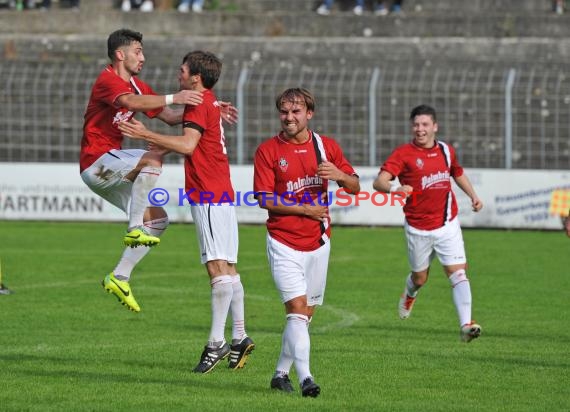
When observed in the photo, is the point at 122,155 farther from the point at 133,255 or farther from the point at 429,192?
the point at 429,192

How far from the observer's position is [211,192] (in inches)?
412

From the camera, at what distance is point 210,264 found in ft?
35.0

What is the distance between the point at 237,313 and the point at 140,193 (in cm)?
127

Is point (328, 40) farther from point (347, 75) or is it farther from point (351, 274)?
point (351, 274)

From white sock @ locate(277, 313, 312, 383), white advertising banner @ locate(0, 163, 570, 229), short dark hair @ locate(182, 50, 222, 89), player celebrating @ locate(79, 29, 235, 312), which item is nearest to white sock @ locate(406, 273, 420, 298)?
player celebrating @ locate(79, 29, 235, 312)

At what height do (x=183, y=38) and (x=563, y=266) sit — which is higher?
(x=183, y=38)

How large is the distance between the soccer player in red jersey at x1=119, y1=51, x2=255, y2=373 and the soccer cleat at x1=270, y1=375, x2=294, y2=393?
1117mm

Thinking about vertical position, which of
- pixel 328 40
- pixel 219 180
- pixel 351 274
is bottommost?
pixel 351 274

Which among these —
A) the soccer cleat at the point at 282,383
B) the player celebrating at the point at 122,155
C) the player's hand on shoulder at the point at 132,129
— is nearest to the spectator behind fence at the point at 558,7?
the player celebrating at the point at 122,155

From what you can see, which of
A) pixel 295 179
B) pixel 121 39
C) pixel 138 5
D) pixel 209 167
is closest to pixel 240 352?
pixel 209 167

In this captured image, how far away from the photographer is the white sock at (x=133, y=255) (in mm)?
10892

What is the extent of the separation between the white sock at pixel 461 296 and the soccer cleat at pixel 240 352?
2418 mm

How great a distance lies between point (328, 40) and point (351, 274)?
13.2 meters

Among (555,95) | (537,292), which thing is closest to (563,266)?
(537,292)
